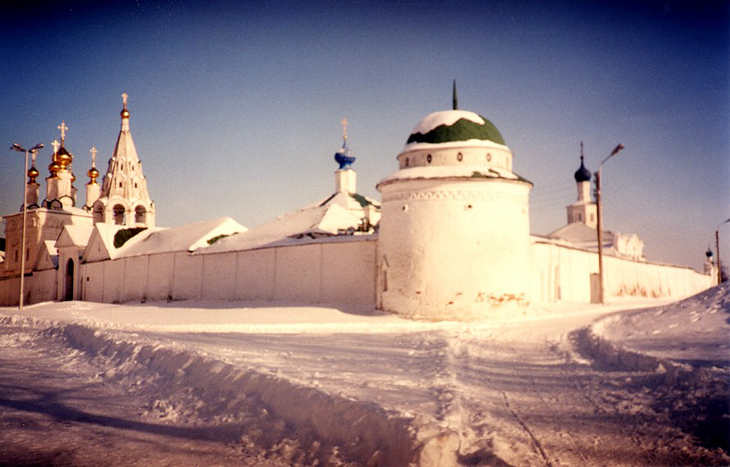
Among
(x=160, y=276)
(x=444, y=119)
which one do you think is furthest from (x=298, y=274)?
(x=160, y=276)

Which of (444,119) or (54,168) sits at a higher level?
(54,168)

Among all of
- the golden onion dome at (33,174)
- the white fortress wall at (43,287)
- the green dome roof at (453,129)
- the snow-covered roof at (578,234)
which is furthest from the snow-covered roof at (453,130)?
the golden onion dome at (33,174)

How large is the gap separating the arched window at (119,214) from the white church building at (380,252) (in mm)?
82

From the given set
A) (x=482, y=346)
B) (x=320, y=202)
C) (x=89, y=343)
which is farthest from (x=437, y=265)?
(x=320, y=202)

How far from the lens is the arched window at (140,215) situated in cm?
4428

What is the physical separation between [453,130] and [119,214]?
31.7 m

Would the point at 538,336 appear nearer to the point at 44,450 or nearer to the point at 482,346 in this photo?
the point at 482,346

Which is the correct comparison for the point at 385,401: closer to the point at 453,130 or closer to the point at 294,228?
the point at 453,130

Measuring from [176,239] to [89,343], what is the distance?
77.2 feet

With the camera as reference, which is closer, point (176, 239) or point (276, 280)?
point (276, 280)

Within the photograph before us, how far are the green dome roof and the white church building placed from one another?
0.05 metres

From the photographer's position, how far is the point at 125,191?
142 feet

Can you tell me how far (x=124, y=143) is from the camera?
4403 cm

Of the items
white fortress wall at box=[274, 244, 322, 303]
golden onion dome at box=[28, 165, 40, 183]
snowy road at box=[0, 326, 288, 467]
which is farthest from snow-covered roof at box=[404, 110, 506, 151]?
golden onion dome at box=[28, 165, 40, 183]
